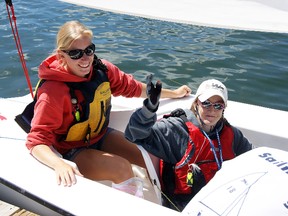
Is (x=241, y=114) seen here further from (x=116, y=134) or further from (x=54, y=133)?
(x=54, y=133)

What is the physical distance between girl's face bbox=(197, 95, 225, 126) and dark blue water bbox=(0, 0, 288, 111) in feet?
6.90

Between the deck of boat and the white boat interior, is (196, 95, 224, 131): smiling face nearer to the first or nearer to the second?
the white boat interior

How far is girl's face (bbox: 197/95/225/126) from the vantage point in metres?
2.18

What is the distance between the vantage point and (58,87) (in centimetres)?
218

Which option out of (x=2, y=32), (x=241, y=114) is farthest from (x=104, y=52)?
(x=241, y=114)

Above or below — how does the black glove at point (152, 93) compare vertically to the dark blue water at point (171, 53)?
above

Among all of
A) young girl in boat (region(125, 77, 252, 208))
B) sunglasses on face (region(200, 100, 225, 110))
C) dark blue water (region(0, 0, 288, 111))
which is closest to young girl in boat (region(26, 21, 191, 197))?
young girl in boat (region(125, 77, 252, 208))

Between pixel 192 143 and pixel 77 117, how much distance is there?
0.62 m

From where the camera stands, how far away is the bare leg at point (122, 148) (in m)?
2.53

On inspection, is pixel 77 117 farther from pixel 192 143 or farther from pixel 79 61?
pixel 192 143

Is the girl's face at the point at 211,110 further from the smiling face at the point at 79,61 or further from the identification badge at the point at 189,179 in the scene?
the smiling face at the point at 79,61

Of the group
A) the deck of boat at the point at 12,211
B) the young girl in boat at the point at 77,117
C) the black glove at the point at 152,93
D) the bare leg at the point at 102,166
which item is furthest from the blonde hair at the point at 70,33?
the deck of boat at the point at 12,211

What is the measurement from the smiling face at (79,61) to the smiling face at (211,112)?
617 millimetres

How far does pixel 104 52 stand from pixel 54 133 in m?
3.32
